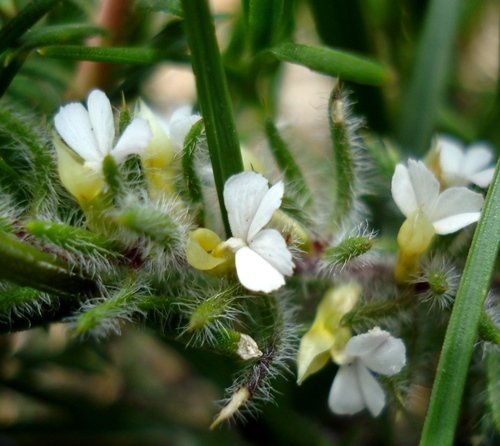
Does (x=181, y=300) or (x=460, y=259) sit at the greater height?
(x=181, y=300)

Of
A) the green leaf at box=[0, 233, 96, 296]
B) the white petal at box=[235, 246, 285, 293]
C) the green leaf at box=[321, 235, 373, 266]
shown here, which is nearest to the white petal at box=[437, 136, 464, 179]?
the green leaf at box=[321, 235, 373, 266]

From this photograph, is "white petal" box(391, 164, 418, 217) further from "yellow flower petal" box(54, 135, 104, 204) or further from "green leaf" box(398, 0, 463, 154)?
"green leaf" box(398, 0, 463, 154)

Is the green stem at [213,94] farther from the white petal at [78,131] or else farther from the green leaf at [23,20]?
the green leaf at [23,20]

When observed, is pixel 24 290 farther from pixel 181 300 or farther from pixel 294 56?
pixel 294 56

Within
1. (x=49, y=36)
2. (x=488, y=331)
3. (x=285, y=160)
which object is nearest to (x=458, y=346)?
(x=488, y=331)

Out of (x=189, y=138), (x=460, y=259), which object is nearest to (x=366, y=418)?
(x=460, y=259)

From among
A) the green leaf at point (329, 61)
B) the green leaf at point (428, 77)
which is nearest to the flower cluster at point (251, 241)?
the green leaf at point (329, 61)

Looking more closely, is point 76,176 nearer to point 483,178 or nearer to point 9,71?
point 9,71
